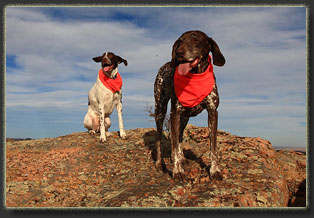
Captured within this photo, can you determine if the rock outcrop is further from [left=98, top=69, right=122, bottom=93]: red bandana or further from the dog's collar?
the dog's collar

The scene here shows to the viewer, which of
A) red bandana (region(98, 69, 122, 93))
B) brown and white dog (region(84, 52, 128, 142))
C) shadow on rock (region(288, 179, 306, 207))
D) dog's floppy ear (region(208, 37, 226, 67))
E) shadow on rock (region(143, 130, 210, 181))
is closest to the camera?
dog's floppy ear (region(208, 37, 226, 67))


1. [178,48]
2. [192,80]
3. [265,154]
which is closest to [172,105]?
[192,80]

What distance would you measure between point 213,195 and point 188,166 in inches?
62.5

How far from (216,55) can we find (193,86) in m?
0.82

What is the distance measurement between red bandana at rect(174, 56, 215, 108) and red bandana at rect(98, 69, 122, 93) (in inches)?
168

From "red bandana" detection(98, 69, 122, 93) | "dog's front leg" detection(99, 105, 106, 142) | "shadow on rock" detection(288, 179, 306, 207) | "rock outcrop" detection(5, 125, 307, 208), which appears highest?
"red bandana" detection(98, 69, 122, 93)

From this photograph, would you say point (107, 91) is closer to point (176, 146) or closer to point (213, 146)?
point (176, 146)


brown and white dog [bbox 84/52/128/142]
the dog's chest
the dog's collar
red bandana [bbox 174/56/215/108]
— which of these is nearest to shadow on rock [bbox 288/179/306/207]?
red bandana [bbox 174/56/215/108]

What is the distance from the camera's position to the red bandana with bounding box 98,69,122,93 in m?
10.2

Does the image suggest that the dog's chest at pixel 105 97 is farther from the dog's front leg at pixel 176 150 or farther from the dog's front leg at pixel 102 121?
the dog's front leg at pixel 176 150

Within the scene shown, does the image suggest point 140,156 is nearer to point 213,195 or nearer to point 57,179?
point 57,179

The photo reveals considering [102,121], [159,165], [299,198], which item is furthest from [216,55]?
[102,121]

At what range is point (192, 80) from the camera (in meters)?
6.19

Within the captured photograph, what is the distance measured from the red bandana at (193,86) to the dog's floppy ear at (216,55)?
33 centimetres
